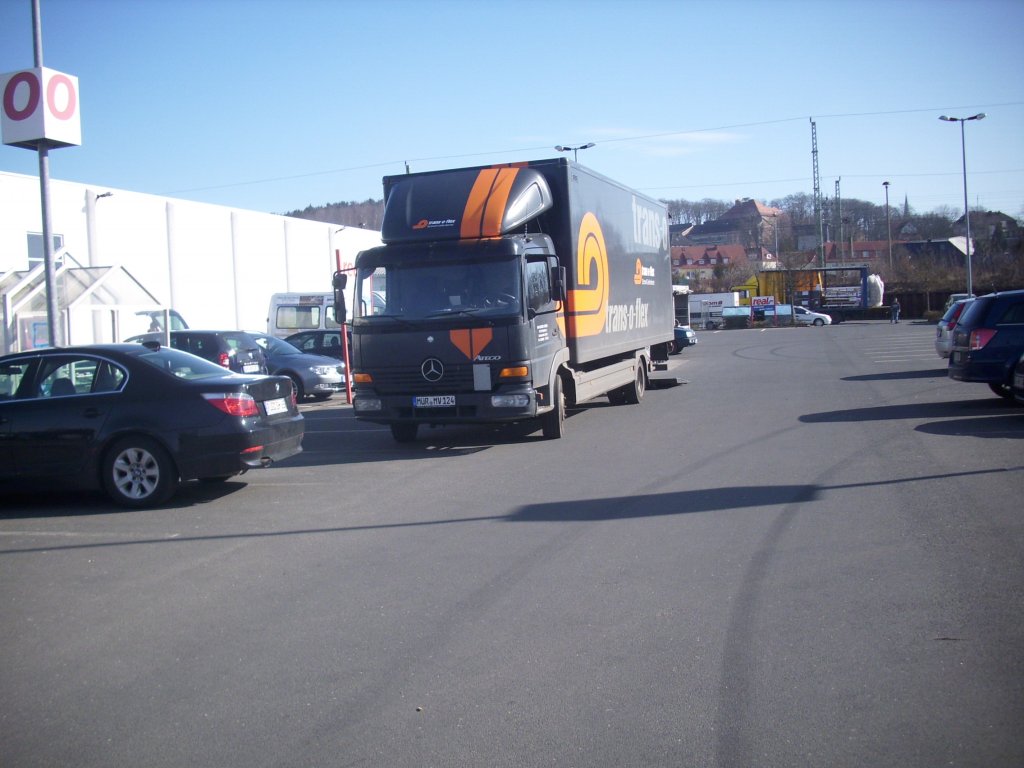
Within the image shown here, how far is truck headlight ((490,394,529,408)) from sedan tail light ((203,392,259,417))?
11.5ft

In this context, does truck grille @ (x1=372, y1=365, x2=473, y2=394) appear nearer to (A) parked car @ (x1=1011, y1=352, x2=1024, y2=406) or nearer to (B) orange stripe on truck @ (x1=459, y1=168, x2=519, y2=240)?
(B) orange stripe on truck @ (x1=459, y1=168, x2=519, y2=240)

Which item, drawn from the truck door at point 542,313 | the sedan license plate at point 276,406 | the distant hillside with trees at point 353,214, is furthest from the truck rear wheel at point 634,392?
the distant hillside with trees at point 353,214

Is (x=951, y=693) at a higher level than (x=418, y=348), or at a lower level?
lower

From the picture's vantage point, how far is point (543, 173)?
1317 centimetres

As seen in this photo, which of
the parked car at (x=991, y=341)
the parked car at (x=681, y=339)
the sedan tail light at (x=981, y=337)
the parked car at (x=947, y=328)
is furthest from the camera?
the parked car at (x=681, y=339)

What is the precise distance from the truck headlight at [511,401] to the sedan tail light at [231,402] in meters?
3.51

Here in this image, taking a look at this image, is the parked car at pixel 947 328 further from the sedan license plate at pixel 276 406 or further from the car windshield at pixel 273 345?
the sedan license plate at pixel 276 406

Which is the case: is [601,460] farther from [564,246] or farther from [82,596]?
[82,596]

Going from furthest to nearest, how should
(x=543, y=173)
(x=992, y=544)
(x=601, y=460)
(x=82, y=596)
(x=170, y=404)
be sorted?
1. (x=543, y=173)
2. (x=601, y=460)
3. (x=170, y=404)
4. (x=992, y=544)
5. (x=82, y=596)

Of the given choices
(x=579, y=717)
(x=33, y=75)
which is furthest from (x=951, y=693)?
(x=33, y=75)

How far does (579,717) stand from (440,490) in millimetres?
5584

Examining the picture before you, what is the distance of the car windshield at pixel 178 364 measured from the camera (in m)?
9.29

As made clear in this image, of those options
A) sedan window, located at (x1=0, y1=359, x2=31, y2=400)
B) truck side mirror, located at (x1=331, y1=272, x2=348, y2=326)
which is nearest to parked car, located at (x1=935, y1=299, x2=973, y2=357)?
truck side mirror, located at (x1=331, y1=272, x2=348, y2=326)

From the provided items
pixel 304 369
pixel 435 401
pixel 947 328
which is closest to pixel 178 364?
pixel 435 401
